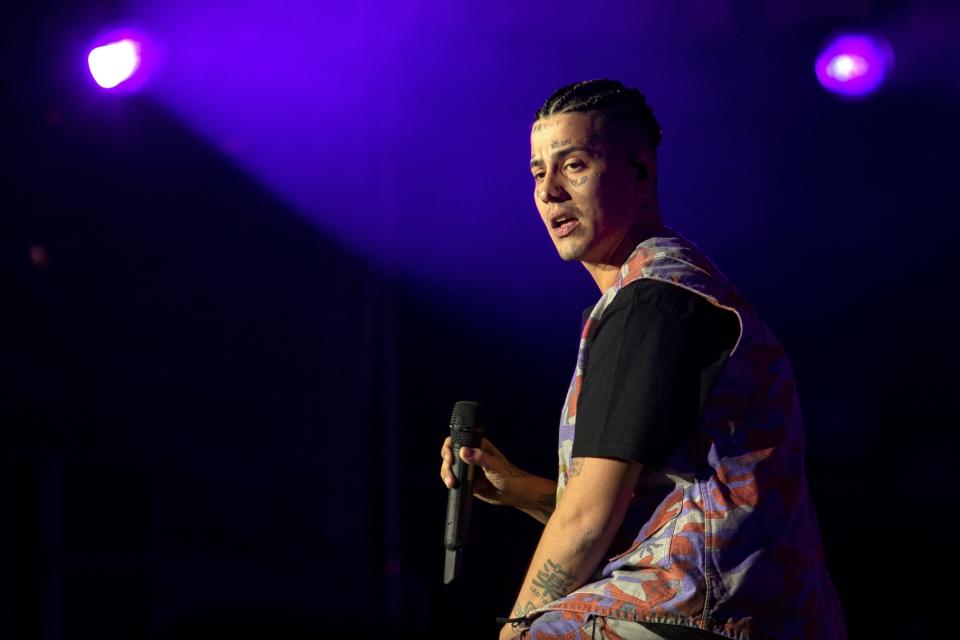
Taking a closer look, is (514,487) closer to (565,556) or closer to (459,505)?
(459,505)

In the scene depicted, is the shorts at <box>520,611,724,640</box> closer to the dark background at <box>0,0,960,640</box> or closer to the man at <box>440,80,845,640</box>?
the man at <box>440,80,845,640</box>

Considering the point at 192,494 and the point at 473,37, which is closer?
the point at 192,494

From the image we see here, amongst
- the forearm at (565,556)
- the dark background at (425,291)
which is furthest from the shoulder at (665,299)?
the dark background at (425,291)

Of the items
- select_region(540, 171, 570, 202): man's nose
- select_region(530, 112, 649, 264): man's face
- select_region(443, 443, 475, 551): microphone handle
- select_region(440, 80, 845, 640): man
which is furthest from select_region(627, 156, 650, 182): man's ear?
select_region(443, 443, 475, 551): microphone handle

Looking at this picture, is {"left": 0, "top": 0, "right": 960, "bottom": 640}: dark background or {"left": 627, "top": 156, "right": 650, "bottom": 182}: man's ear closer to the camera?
{"left": 627, "top": 156, "right": 650, "bottom": 182}: man's ear

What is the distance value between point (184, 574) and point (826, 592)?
3.26 meters

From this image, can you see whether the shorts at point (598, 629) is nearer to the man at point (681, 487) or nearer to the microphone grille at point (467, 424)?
the man at point (681, 487)

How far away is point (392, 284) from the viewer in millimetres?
5297

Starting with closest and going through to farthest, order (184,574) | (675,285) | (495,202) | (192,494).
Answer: (675,285)
(184,574)
(192,494)
(495,202)

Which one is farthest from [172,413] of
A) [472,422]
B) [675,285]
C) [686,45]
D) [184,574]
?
[675,285]

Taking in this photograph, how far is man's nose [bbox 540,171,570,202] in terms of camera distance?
7.00 ft

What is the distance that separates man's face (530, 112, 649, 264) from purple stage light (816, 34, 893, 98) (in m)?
3.31

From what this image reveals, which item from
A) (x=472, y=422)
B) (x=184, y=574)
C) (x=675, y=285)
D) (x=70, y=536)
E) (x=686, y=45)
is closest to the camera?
(x=675, y=285)

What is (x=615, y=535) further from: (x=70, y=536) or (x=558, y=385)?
(x=558, y=385)
